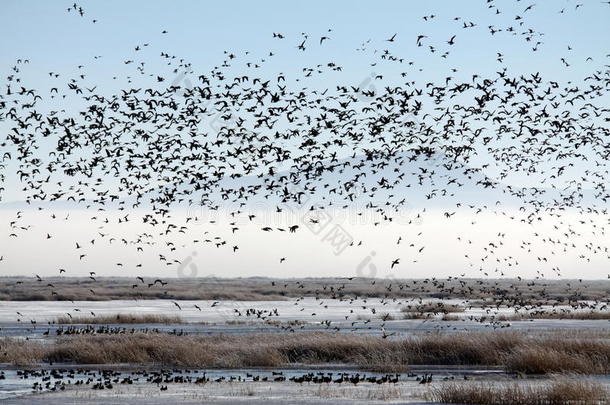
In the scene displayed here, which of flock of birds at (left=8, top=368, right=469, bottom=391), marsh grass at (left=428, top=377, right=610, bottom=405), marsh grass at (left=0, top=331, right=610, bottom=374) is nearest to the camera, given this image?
marsh grass at (left=428, top=377, right=610, bottom=405)

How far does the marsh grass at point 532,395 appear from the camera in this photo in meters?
25.8

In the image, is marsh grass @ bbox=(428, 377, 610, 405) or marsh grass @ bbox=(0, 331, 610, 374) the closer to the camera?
marsh grass @ bbox=(428, 377, 610, 405)

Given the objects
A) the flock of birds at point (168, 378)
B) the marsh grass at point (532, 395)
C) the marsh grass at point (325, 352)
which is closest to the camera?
the marsh grass at point (532, 395)

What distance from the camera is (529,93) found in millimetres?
32812

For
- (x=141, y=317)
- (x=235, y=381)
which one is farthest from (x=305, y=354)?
(x=141, y=317)

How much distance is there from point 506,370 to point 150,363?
13.3 m

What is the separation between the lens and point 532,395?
2628 centimetres

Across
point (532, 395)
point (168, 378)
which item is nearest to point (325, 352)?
point (168, 378)

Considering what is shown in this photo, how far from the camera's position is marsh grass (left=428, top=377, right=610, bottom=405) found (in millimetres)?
25797

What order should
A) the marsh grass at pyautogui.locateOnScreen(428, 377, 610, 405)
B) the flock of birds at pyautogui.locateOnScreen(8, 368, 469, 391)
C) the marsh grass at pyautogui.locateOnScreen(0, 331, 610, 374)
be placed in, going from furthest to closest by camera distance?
the marsh grass at pyautogui.locateOnScreen(0, 331, 610, 374), the flock of birds at pyautogui.locateOnScreen(8, 368, 469, 391), the marsh grass at pyautogui.locateOnScreen(428, 377, 610, 405)

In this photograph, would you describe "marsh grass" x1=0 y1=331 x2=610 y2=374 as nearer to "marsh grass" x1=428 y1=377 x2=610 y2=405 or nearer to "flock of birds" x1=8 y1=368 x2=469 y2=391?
"flock of birds" x1=8 y1=368 x2=469 y2=391

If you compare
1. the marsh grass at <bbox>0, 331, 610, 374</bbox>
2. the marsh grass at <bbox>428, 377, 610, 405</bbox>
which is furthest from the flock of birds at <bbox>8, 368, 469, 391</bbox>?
the marsh grass at <bbox>428, 377, 610, 405</bbox>

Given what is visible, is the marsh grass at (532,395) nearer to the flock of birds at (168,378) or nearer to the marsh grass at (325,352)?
the flock of birds at (168,378)

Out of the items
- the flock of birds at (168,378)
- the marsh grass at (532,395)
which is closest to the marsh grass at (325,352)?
the flock of birds at (168,378)
